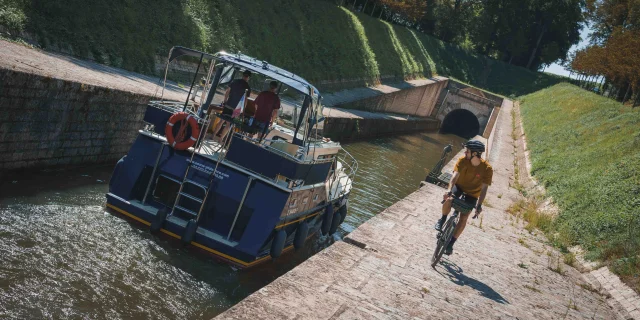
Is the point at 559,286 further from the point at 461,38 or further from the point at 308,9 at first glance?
the point at 461,38

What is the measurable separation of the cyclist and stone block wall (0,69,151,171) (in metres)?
7.09

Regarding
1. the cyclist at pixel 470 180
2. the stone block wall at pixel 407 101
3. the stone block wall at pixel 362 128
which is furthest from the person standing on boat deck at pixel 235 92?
the stone block wall at pixel 407 101

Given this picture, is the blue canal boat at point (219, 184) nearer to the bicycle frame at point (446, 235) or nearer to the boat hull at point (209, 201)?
the boat hull at point (209, 201)

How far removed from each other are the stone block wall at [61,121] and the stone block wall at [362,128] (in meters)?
10.5

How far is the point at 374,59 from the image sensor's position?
49250 mm

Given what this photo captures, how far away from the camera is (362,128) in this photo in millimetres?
29734

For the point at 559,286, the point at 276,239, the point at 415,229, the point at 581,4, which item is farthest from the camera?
the point at 581,4

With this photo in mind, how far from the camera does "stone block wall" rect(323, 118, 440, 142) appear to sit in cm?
2508

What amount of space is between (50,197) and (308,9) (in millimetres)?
30851

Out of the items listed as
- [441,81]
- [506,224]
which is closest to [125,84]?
[506,224]

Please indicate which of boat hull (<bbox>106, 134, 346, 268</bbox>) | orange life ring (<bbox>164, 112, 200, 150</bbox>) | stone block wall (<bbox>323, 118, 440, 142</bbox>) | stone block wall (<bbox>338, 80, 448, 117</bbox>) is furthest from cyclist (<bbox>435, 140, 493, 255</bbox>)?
stone block wall (<bbox>338, 80, 448, 117</bbox>)

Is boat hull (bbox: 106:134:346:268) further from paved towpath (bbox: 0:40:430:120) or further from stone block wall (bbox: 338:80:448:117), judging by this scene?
stone block wall (bbox: 338:80:448:117)

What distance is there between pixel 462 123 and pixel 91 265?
5903 centimetres

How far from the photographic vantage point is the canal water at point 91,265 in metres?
7.54
